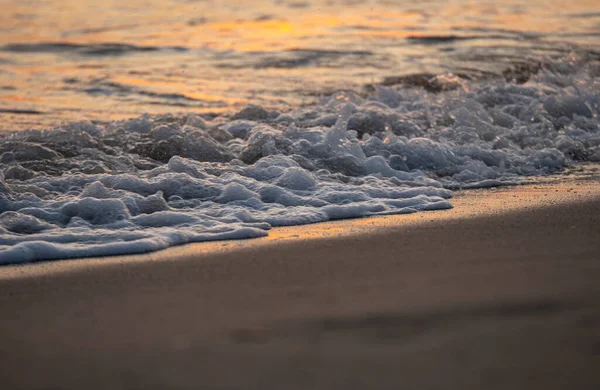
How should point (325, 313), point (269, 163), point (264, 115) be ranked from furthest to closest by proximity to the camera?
point (264, 115) → point (269, 163) → point (325, 313)

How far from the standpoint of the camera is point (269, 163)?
5926 millimetres

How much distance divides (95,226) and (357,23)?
1019 centimetres

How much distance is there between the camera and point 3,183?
521cm

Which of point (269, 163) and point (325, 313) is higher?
point (325, 313)

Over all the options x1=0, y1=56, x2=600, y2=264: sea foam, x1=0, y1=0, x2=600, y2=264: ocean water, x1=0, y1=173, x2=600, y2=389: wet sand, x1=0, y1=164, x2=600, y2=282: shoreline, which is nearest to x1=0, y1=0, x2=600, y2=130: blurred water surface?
x1=0, y1=0, x2=600, y2=264: ocean water

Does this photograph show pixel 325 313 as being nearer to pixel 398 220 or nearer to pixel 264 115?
pixel 398 220

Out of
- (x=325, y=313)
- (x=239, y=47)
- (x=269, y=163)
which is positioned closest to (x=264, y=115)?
(x=269, y=163)

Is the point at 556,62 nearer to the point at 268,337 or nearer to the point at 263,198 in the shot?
the point at 263,198

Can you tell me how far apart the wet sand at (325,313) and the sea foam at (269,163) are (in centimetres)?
45

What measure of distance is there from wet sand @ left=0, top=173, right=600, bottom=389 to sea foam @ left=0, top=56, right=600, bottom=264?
0.45m

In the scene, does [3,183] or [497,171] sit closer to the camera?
[3,183]

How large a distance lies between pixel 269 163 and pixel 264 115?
2.17 m

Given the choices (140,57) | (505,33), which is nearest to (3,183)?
(140,57)

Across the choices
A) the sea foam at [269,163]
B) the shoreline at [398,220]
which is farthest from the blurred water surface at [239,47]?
the shoreline at [398,220]
